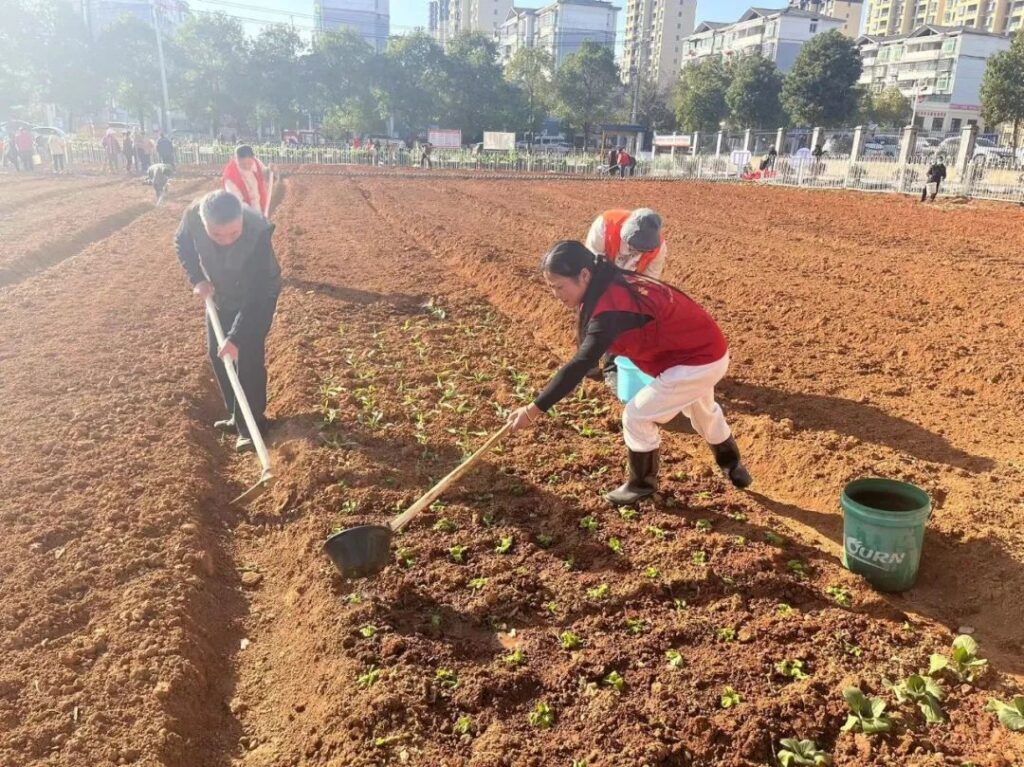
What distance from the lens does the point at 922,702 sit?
2.91 m

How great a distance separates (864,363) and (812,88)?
136 feet

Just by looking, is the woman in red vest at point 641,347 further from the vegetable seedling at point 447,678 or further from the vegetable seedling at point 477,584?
the vegetable seedling at point 447,678

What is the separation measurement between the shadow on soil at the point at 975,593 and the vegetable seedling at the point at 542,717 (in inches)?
71.1

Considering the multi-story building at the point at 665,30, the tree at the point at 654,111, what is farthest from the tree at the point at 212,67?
the multi-story building at the point at 665,30

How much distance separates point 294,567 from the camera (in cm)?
416

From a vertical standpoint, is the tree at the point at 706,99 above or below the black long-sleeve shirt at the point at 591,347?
above

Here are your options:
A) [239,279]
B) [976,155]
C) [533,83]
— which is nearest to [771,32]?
[533,83]

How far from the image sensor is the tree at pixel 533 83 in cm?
6719

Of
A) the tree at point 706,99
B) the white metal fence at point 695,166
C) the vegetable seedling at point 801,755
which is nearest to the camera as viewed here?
the vegetable seedling at point 801,755

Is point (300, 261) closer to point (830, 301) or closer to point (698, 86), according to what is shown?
point (830, 301)

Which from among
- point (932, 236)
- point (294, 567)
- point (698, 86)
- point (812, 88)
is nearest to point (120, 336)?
point (294, 567)

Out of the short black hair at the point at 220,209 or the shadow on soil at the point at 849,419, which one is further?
the shadow on soil at the point at 849,419

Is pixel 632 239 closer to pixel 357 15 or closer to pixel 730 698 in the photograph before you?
pixel 730 698

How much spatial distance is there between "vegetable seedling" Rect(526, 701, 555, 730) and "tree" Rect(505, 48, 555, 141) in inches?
2629
